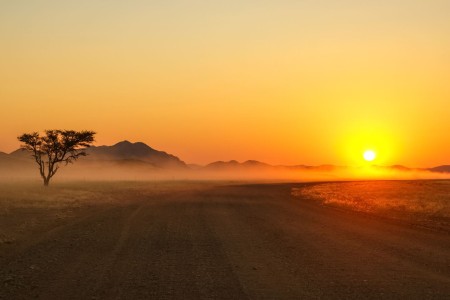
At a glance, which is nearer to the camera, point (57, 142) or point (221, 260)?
point (221, 260)

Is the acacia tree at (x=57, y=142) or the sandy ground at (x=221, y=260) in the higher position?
the acacia tree at (x=57, y=142)

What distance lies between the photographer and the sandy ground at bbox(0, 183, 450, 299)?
907 centimetres

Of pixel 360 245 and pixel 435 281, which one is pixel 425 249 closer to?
pixel 360 245

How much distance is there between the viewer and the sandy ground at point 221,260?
9070 millimetres

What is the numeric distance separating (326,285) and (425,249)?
613cm

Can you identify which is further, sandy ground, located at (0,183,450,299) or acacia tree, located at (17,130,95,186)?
acacia tree, located at (17,130,95,186)

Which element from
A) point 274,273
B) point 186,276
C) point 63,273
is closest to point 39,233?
point 63,273

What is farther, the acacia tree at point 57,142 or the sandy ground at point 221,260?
the acacia tree at point 57,142

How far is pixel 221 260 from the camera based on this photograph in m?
12.0

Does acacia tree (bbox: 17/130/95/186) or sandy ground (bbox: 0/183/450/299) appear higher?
acacia tree (bbox: 17/130/95/186)

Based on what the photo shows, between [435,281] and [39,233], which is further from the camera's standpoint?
[39,233]

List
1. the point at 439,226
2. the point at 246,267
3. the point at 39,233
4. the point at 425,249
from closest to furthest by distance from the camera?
the point at 246,267
the point at 425,249
the point at 39,233
the point at 439,226

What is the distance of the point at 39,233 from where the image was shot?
17.4 metres

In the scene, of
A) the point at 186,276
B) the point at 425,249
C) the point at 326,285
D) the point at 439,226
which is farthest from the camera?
the point at 439,226
